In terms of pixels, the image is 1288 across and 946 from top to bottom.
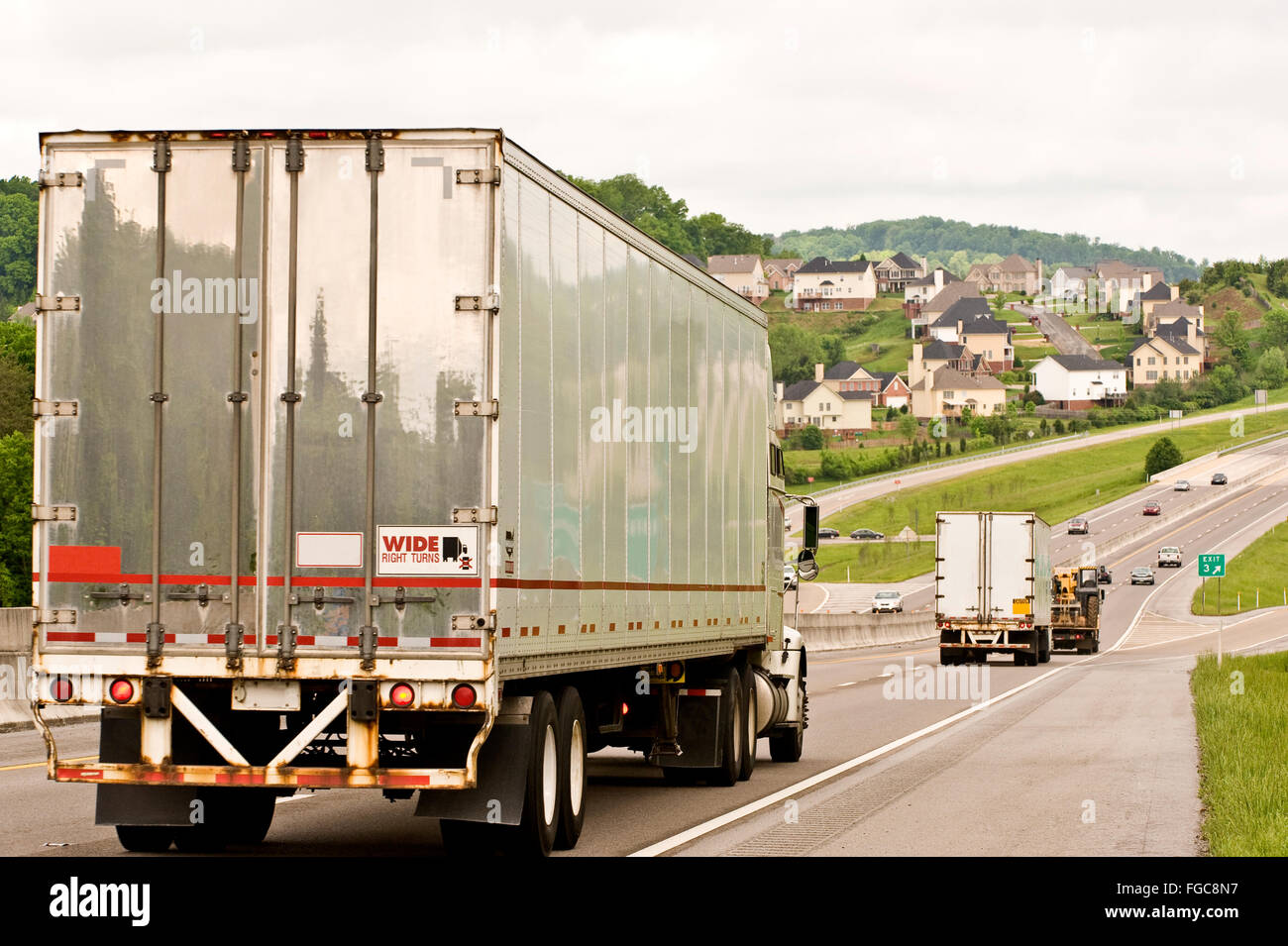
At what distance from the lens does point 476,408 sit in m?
10.0

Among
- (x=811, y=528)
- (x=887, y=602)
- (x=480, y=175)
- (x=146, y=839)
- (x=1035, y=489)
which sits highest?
(x=480, y=175)

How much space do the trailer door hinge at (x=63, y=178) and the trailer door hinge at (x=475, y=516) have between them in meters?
2.88

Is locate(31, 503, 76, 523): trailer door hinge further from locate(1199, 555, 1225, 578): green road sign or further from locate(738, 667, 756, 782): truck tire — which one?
locate(1199, 555, 1225, 578): green road sign

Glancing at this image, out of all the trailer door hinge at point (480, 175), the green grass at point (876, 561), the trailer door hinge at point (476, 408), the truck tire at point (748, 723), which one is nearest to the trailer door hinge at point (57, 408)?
the trailer door hinge at point (476, 408)

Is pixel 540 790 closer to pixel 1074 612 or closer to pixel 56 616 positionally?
pixel 56 616

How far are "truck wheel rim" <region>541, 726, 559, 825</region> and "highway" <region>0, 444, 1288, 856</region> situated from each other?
1.68 feet

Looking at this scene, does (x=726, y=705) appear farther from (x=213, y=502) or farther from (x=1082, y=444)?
(x=1082, y=444)

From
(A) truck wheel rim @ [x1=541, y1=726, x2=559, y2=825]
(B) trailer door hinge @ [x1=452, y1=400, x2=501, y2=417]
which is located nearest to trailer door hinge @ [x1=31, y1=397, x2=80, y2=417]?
(B) trailer door hinge @ [x1=452, y1=400, x2=501, y2=417]

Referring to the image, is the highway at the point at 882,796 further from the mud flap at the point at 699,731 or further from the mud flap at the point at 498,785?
the mud flap at the point at 498,785

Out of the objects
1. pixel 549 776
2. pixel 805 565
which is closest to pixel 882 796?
pixel 805 565

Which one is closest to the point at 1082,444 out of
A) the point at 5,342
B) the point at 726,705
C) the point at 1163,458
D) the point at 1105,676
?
the point at 1163,458

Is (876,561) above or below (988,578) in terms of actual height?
below

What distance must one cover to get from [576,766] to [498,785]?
1.57 metres

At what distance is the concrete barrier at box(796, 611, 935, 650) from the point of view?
54.8 meters
